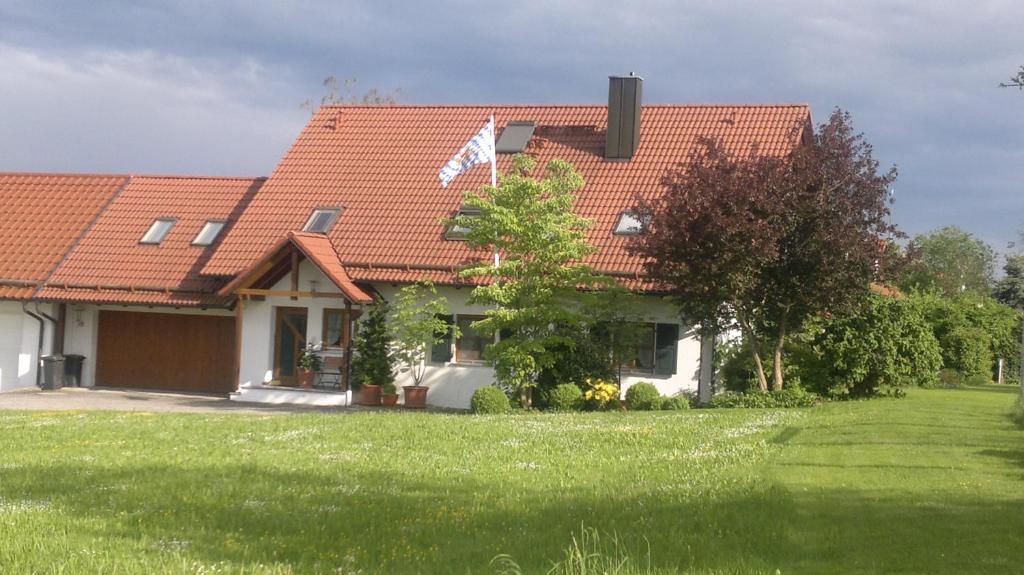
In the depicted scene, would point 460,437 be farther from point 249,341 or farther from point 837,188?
point 249,341

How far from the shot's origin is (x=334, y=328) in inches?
1240

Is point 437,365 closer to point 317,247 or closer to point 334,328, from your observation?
point 334,328

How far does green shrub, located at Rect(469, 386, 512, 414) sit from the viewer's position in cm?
2644

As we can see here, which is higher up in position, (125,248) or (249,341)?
(125,248)

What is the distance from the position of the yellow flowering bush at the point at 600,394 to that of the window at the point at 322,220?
31.2 ft

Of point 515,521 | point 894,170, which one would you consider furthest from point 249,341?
point 515,521

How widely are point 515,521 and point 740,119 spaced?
80.8 feet

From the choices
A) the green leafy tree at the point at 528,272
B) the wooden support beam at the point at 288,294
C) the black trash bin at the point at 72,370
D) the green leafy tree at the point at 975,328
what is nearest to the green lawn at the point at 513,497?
the green leafy tree at the point at 528,272

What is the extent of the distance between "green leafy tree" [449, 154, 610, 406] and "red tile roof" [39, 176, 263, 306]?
8703 millimetres

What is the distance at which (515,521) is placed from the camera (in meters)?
10.8

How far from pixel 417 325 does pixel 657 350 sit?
19.6ft

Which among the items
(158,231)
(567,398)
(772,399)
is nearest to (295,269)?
(158,231)

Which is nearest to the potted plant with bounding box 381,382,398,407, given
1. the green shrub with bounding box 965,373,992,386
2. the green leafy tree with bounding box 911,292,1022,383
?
the green leafy tree with bounding box 911,292,1022,383

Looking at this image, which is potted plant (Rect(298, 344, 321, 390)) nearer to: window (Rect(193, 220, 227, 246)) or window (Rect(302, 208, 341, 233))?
window (Rect(302, 208, 341, 233))
